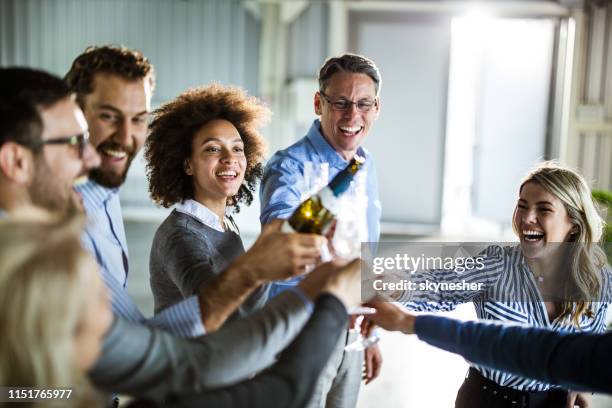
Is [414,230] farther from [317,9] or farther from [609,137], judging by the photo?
[317,9]

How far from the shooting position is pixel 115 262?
1.11 m

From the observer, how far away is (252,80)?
25.0 feet

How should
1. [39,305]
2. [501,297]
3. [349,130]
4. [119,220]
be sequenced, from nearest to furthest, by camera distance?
[39,305] → [119,220] → [501,297] → [349,130]

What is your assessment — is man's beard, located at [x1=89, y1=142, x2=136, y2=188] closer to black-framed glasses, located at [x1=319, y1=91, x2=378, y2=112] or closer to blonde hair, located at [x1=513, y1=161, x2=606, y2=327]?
black-framed glasses, located at [x1=319, y1=91, x2=378, y2=112]

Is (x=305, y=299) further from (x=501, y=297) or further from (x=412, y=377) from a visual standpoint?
(x=412, y=377)

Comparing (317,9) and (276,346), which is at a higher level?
(317,9)

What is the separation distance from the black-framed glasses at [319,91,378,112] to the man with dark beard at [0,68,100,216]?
81cm

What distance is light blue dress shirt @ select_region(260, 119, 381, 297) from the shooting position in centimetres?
139

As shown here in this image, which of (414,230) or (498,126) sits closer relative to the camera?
(414,230)

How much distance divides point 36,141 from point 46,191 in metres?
0.08

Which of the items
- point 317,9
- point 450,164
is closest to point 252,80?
point 317,9

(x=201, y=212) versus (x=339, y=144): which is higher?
(x=339, y=144)

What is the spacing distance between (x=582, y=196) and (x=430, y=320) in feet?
1.95

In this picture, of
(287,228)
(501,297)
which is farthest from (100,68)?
(501,297)
